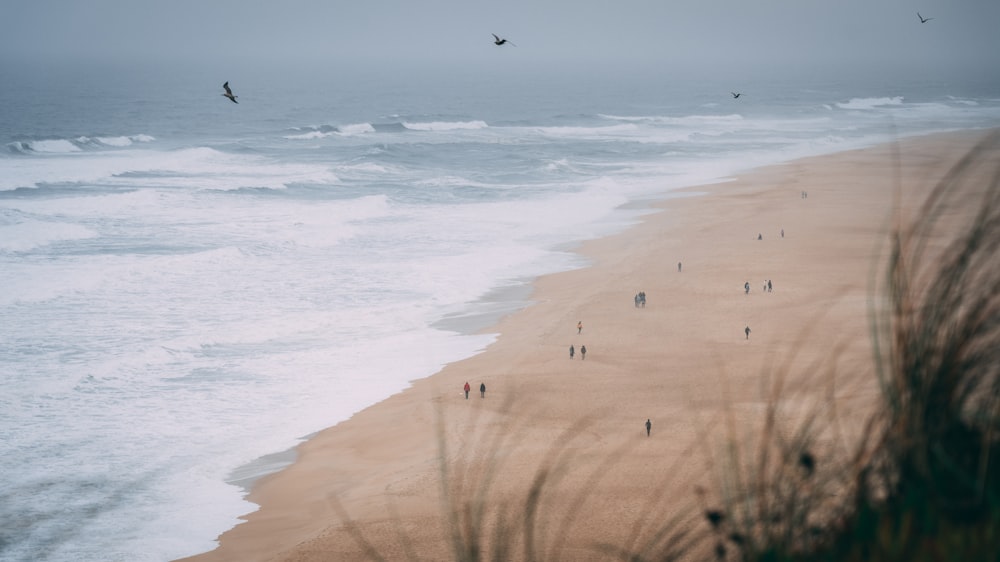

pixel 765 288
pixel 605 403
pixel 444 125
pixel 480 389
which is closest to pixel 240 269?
pixel 480 389

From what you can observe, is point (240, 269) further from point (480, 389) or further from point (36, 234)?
point (480, 389)

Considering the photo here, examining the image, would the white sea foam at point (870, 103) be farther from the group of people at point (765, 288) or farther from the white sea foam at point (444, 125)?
the group of people at point (765, 288)

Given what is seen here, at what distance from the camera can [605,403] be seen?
18812 mm

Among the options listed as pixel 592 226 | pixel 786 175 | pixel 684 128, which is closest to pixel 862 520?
pixel 592 226

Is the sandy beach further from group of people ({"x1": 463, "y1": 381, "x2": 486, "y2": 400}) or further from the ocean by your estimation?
the ocean

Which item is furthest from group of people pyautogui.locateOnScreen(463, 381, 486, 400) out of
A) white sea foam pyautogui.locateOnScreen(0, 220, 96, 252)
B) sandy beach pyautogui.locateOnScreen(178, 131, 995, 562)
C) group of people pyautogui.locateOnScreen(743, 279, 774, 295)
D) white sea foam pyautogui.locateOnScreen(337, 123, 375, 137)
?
white sea foam pyautogui.locateOnScreen(337, 123, 375, 137)

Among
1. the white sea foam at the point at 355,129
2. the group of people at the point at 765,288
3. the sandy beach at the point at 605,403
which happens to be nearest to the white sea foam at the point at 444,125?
the white sea foam at the point at 355,129

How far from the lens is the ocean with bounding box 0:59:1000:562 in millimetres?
Result: 16359

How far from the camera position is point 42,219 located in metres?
37.9

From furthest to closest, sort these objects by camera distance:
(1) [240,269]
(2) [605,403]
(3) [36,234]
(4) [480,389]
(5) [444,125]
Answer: (5) [444,125]
(3) [36,234]
(1) [240,269]
(4) [480,389]
(2) [605,403]

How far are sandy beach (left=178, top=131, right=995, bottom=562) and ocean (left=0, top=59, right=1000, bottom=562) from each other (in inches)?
45.2

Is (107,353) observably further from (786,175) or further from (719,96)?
(719,96)

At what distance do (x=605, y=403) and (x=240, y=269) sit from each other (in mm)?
16274

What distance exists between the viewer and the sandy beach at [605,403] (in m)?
13.4
